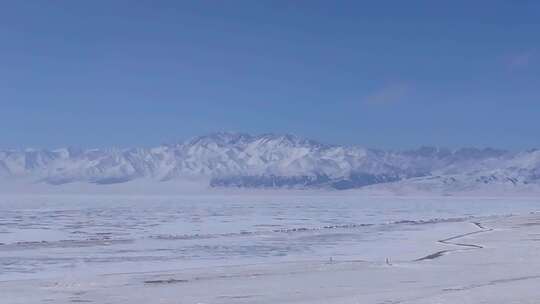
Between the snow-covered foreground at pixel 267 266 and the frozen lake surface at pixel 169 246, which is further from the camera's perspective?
the frozen lake surface at pixel 169 246

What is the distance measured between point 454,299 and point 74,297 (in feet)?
26.6

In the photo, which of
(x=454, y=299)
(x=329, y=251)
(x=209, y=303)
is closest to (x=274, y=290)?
(x=209, y=303)

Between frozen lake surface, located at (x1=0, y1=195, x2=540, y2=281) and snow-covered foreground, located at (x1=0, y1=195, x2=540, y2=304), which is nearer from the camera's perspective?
snow-covered foreground, located at (x1=0, y1=195, x2=540, y2=304)

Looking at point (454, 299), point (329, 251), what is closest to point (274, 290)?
point (454, 299)

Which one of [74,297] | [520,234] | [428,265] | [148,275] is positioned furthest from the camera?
[520,234]

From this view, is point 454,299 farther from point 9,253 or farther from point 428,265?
point 9,253

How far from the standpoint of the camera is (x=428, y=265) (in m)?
25.0

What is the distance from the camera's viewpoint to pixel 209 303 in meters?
17.2

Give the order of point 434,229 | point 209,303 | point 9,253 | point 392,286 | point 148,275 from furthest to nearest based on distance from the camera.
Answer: point 434,229 → point 9,253 → point 148,275 → point 392,286 → point 209,303

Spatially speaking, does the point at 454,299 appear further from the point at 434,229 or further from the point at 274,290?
the point at 434,229

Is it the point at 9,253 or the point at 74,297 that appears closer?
the point at 74,297

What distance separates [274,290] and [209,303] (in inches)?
94.2

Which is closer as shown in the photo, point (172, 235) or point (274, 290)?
point (274, 290)

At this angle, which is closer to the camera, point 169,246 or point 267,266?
point 267,266
